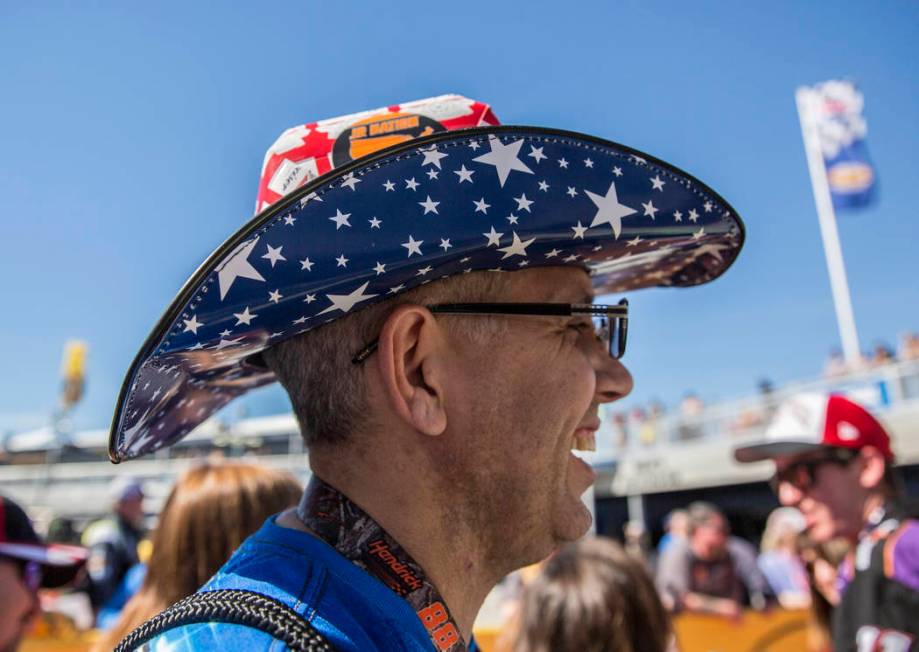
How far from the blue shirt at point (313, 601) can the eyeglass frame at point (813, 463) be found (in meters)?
2.69

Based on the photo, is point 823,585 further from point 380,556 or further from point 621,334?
point 380,556

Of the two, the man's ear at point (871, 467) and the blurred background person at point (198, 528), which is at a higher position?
the blurred background person at point (198, 528)

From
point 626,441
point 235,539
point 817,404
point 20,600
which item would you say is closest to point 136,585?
point 20,600

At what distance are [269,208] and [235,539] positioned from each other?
167cm

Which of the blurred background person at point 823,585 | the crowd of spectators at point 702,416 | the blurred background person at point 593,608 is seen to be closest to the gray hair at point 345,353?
the blurred background person at point 593,608

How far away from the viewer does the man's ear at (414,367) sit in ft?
4.19

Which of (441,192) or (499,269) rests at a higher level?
(441,192)

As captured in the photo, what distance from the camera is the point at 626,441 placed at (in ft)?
73.6

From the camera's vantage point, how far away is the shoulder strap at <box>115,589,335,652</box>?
3.17 feet

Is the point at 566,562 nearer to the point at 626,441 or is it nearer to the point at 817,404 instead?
the point at 817,404

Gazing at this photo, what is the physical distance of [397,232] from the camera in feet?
3.98

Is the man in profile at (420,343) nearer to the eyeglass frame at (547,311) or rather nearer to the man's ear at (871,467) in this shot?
the eyeglass frame at (547,311)

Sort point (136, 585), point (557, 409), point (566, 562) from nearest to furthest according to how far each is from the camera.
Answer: point (557, 409)
point (566, 562)
point (136, 585)

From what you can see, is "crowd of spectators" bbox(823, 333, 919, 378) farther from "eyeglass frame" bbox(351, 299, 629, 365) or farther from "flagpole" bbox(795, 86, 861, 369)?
"eyeglass frame" bbox(351, 299, 629, 365)
